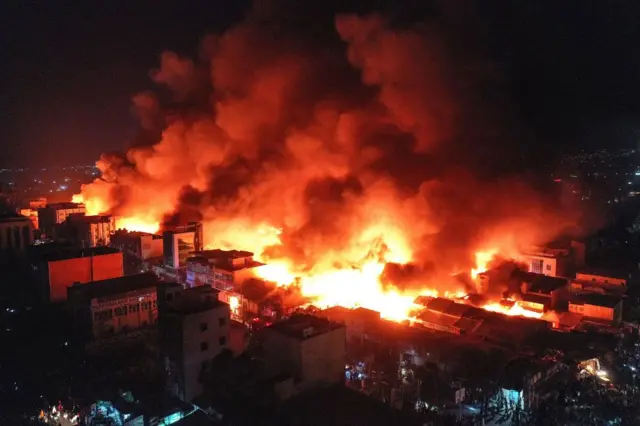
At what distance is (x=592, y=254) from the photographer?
22.8 metres

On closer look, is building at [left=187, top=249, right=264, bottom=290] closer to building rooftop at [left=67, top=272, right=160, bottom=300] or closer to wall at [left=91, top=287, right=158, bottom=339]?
building rooftop at [left=67, top=272, right=160, bottom=300]

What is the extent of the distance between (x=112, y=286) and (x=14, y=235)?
8.82 m

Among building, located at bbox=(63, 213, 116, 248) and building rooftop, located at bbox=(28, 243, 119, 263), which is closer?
building rooftop, located at bbox=(28, 243, 119, 263)

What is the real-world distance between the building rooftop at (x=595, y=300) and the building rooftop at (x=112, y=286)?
11.3 m

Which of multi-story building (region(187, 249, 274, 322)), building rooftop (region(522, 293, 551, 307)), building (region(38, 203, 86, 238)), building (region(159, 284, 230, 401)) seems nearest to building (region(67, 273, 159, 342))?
building (region(159, 284, 230, 401))

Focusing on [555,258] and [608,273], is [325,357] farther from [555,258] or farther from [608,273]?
[555,258]

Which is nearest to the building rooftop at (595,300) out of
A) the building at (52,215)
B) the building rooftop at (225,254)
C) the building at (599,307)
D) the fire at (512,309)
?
the building at (599,307)

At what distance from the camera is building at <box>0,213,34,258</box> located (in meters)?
20.0

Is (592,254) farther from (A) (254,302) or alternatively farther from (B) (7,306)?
(B) (7,306)

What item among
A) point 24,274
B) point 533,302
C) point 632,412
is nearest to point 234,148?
point 24,274

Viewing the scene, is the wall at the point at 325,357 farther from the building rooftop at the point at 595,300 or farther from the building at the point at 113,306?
the building rooftop at the point at 595,300

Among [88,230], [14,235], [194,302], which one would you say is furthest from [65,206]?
[194,302]

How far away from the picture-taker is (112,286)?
13.7 metres

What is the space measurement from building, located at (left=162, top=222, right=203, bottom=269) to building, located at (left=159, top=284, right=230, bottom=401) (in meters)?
8.87
